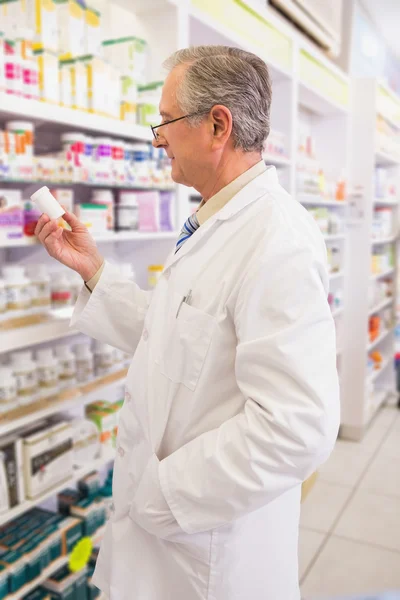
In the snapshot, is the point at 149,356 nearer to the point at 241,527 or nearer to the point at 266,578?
the point at 241,527

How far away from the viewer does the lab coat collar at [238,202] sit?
138 centimetres

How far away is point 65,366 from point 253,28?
204 cm

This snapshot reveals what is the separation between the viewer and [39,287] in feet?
6.44

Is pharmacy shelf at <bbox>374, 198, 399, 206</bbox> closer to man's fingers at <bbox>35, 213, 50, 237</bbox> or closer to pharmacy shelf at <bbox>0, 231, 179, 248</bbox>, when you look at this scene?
pharmacy shelf at <bbox>0, 231, 179, 248</bbox>

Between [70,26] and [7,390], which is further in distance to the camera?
[70,26]

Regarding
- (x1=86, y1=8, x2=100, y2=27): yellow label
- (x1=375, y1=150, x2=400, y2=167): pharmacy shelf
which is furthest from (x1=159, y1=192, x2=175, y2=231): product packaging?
(x1=375, y1=150, x2=400, y2=167): pharmacy shelf

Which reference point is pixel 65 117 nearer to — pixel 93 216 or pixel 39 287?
pixel 93 216

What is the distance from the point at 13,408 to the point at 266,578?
98cm

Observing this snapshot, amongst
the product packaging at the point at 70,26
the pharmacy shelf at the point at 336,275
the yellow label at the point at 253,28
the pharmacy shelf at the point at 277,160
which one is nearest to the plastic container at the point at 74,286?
the product packaging at the point at 70,26

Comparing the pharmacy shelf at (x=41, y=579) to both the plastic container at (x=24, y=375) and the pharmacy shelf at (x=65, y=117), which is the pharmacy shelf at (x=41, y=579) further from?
the pharmacy shelf at (x=65, y=117)

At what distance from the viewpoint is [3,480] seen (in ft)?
6.16

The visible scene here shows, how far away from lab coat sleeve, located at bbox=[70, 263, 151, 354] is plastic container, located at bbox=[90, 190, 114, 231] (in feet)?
1.50

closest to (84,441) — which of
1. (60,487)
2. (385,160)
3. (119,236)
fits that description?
(60,487)

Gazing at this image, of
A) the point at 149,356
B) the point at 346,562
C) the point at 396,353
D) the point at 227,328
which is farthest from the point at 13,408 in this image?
the point at 396,353
